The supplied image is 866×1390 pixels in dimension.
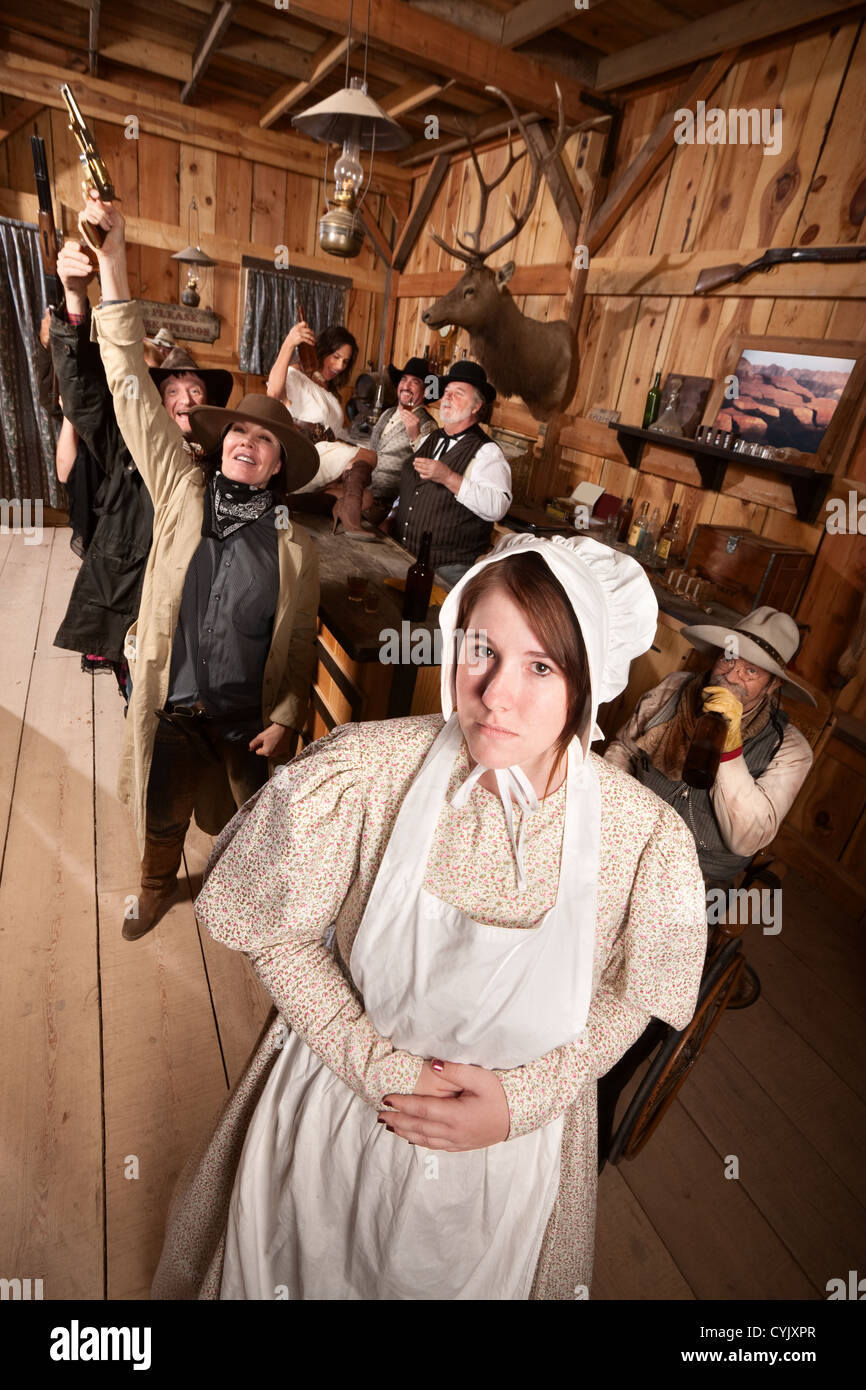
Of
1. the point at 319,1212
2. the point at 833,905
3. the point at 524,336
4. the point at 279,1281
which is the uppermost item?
the point at 524,336

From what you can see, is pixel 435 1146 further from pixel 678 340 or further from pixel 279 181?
pixel 279 181

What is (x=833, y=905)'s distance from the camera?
139 inches

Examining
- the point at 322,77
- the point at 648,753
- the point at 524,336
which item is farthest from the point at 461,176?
the point at 648,753

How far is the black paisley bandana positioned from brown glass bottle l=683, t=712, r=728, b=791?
168 cm

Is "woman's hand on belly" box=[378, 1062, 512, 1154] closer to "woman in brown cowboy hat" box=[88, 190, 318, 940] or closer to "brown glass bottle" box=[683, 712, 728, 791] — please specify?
"brown glass bottle" box=[683, 712, 728, 791]

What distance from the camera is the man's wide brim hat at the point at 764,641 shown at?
7.64 feet

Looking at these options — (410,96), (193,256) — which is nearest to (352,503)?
(410,96)

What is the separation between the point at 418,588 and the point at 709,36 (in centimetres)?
390

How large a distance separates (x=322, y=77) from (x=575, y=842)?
22.6 feet

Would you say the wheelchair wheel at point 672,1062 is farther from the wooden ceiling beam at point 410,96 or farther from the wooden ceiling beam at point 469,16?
the wooden ceiling beam at point 410,96

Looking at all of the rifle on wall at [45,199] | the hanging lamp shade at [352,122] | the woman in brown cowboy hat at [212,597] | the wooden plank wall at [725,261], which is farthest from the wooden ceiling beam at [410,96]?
the woman in brown cowboy hat at [212,597]

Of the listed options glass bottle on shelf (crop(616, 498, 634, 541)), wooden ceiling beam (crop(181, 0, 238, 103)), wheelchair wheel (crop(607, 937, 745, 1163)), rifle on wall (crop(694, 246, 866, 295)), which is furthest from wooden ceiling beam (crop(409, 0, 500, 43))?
wheelchair wheel (crop(607, 937, 745, 1163))

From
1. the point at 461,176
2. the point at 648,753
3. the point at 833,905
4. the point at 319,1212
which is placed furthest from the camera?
the point at 461,176

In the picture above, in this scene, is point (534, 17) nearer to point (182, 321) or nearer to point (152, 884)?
point (182, 321)
